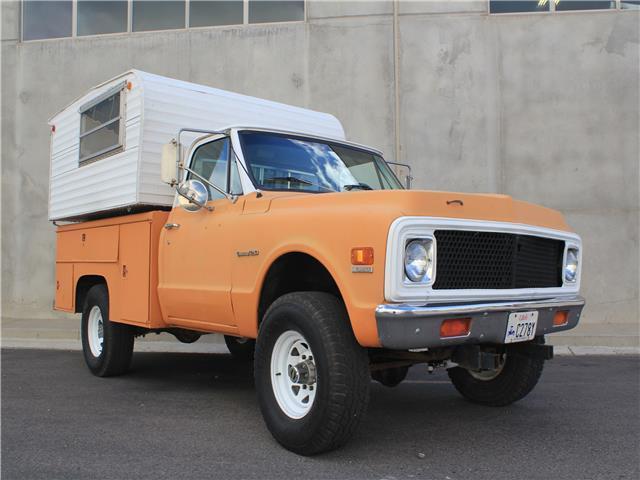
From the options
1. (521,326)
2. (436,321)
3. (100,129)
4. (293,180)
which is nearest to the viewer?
(436,321)

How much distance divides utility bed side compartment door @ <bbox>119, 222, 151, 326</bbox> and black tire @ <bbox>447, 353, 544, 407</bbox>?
2868 millimetres

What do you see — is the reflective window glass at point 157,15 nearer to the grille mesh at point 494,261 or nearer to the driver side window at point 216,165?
the driver side window at point 216,165

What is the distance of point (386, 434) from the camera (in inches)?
164

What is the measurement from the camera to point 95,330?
670cm

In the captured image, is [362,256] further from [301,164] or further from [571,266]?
[571,266]

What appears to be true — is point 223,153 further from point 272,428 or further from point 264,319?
point 272,428

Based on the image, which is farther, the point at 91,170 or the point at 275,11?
the point at 275,11

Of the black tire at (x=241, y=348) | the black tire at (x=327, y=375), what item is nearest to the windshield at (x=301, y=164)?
the black tire at (x=327, y=375)

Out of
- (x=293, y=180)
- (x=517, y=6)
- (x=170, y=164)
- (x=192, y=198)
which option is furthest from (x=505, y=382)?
(x=517, y=6)

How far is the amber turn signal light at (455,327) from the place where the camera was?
333 centimetres

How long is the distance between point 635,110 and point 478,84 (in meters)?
2.86

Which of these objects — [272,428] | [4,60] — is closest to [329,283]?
[272,428]

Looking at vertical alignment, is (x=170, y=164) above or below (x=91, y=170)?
below

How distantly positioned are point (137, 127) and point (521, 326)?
12.8 ft
